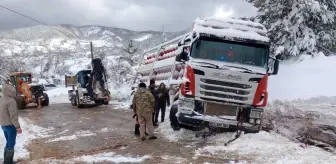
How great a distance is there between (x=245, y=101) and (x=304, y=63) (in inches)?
630

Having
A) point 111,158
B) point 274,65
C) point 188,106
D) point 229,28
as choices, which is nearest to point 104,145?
point 111,158

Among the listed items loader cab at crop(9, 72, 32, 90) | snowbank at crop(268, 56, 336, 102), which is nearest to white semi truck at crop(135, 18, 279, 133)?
snowbank at crop(268, 56, 336, 102)

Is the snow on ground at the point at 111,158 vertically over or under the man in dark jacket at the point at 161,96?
under

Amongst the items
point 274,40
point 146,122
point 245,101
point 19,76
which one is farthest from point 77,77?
point 245,101

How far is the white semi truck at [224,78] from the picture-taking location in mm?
10125

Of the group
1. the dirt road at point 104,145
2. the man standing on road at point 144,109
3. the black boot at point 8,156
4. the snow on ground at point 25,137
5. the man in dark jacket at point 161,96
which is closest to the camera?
the black boot at point 8,156

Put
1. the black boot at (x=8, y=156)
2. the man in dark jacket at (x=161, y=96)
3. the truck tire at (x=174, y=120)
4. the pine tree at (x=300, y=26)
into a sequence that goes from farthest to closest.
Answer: the pine tree at (x=300, y=26)
the man in dark jacket at (x=161, y=96)
the truck tire at (x=174, y=120)
the black boot at (x=8, y=156)

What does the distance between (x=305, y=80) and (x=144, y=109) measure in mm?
15880

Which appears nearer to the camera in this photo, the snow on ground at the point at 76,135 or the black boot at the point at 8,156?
the black boot at the point at 8,156

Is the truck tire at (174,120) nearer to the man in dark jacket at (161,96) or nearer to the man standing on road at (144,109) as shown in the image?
the man standing on road at (144,109)

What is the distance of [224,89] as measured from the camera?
10156 millimetres

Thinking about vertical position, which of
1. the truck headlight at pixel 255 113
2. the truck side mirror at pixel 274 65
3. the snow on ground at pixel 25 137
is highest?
the truck side mirror at pixel 274 65

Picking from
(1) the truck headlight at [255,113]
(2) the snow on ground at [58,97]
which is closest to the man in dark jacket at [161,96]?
(1) the truck headlight at [255,113]

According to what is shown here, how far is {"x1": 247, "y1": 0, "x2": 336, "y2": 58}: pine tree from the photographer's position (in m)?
24.0
